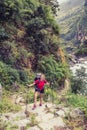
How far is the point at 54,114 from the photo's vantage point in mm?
11828

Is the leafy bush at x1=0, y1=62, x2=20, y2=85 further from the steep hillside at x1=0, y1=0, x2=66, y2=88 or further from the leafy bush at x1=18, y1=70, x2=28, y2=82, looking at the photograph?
the leafy bush at x1=18, y1=70, x2=28, y2=82

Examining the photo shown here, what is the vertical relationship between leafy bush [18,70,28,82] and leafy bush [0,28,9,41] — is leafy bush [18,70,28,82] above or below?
below

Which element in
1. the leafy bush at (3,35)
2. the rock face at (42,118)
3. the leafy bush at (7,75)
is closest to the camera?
the rock face at (42,118)

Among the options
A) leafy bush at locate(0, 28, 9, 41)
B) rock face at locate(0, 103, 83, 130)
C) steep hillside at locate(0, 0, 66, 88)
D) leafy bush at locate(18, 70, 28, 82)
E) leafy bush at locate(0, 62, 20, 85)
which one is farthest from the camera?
leafy bush at locate(0, 28, 9, 41)

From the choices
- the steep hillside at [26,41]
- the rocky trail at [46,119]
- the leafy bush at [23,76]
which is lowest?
the rocky trail at [46,119]

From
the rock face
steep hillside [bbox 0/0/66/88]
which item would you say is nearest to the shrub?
steep hillside [bbox 0/0/66/88]

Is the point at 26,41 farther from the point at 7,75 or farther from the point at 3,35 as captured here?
the point at 7,75

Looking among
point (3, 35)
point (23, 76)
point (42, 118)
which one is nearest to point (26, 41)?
point (3, 35)

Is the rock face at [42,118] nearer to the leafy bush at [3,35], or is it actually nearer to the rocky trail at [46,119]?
the rocky trail at [46,119]

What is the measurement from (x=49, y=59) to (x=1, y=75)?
689cm

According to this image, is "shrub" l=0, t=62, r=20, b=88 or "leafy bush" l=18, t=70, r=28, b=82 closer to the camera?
"shrub" l=0, t=62, r=20, b=88

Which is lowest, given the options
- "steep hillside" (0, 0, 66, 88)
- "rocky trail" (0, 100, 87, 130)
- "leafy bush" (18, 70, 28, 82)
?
"rocky trail" (0, 100, 87, 130)

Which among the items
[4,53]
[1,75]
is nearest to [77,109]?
[1,75]

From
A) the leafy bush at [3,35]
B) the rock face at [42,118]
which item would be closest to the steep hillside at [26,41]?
the leafy bush at [3,35]
